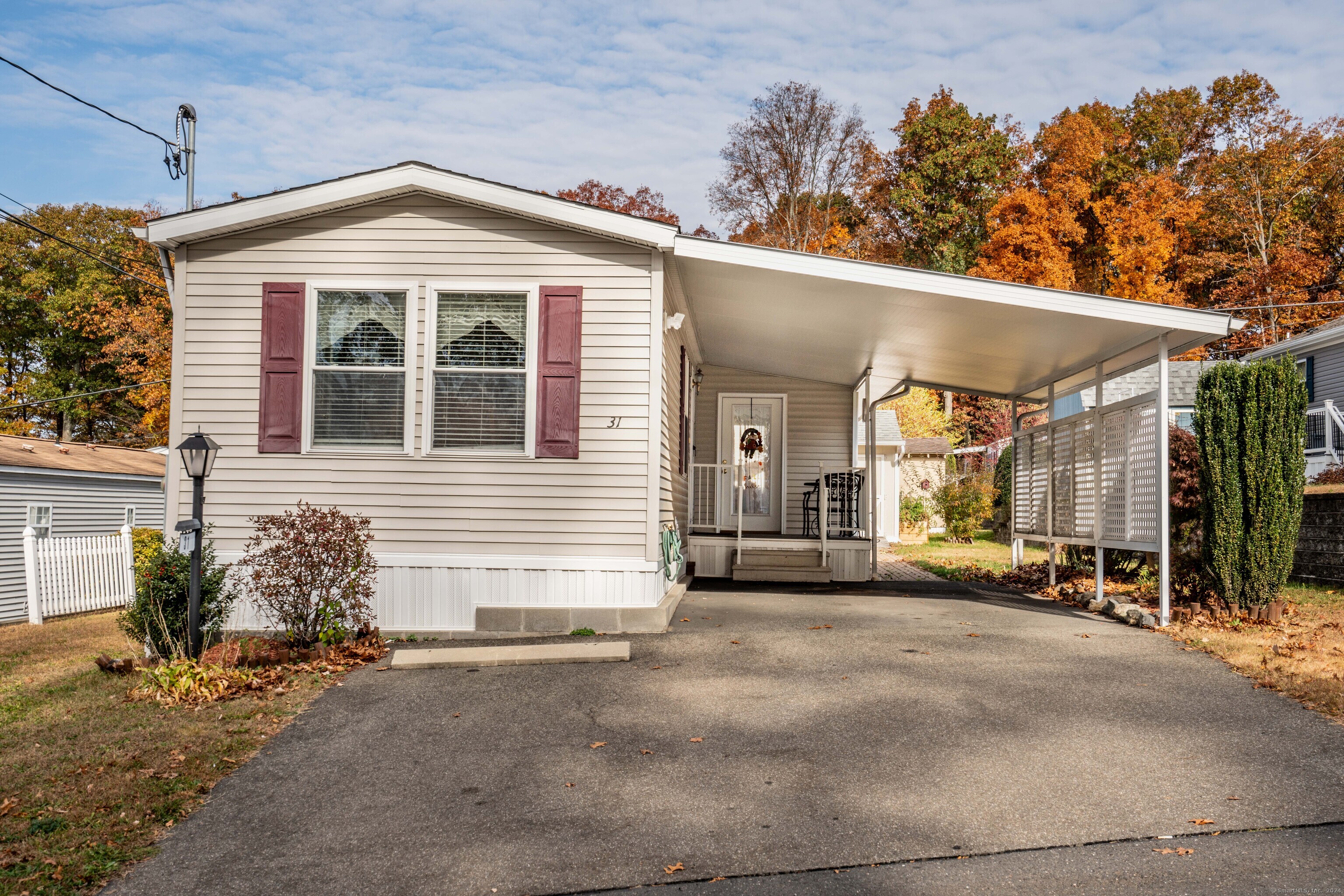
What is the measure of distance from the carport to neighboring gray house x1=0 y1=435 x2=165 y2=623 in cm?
1349

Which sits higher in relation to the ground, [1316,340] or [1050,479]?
[1316,340]

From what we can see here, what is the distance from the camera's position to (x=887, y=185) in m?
27.5

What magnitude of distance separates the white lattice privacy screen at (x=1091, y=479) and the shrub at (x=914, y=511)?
10.2 meters

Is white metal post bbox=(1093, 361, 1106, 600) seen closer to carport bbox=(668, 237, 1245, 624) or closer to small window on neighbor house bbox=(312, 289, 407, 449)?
carport bbox=(668, 237, 1245, 624)

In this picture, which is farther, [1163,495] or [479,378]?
[479,378]

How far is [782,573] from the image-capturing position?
11.2 m

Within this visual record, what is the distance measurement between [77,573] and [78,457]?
5.60 metres

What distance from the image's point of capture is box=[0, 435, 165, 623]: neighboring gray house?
16766 mm

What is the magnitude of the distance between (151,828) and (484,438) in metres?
4.33

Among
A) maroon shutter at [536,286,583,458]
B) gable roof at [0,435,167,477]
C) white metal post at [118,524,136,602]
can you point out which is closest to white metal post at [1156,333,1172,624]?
maroon shutter at [536,286,583,458]

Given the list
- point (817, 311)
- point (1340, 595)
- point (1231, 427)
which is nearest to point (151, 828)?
point (817, 311)

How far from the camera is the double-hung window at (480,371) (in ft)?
25.2

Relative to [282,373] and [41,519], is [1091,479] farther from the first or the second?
[41,519]

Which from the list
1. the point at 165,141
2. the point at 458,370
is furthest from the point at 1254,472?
the point at 165,141
